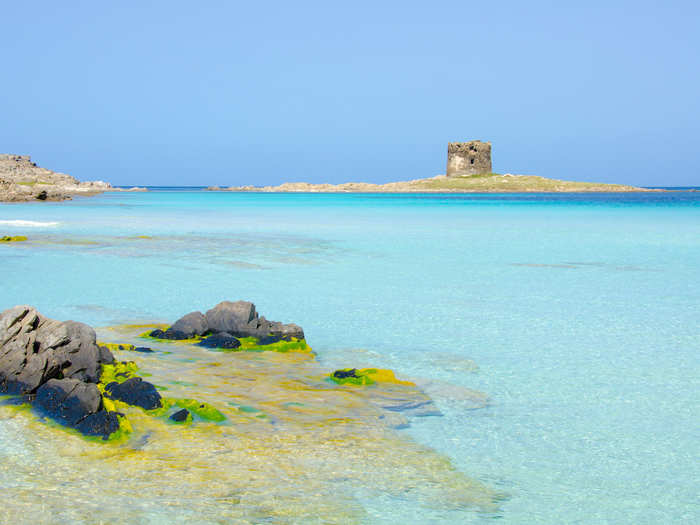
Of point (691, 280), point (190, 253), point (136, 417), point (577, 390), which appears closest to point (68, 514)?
point (136, 417)

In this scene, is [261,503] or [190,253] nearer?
[261,503]

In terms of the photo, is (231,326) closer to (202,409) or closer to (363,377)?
(363,377)

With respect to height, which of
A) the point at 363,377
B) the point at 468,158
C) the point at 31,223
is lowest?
the point at 363,377

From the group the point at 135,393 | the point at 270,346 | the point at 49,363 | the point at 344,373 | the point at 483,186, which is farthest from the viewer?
the point at 483,186

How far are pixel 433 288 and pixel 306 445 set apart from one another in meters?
9.01

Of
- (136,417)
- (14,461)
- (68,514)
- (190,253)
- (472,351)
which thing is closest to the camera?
(68,514)

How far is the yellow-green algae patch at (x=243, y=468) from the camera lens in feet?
14.1

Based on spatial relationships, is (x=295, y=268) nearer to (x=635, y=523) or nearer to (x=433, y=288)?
(x=433, y=288)

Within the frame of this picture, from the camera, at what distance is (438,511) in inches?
172

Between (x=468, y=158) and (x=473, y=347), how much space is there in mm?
135239

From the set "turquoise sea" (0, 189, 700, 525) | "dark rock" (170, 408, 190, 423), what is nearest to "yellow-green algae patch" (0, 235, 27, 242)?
"turquoise sea" (0, 189, 700, 525)

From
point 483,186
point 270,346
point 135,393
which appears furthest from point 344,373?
point 483,186

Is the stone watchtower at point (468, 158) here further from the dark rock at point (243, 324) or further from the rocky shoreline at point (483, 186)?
the dark rock at point (243, 324)

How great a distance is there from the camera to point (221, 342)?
336 inches
